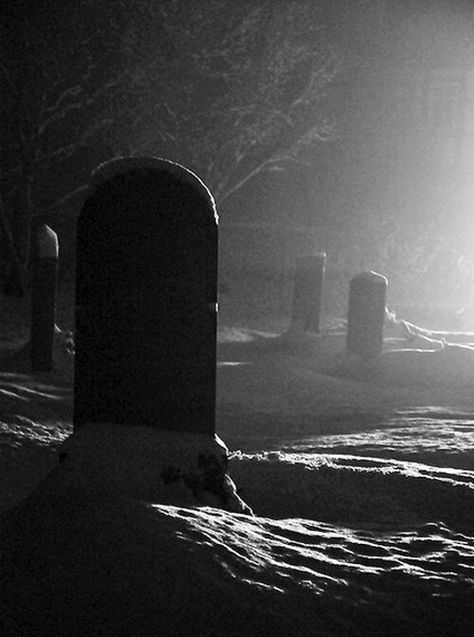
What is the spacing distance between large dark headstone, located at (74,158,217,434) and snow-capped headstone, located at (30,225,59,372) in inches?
242

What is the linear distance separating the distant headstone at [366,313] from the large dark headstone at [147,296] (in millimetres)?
7643

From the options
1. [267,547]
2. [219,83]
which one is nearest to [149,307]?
[267,547]

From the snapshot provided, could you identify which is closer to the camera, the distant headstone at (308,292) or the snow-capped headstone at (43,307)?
the snow-capped headstone at (43,307)

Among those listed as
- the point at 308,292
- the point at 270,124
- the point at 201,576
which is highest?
the point at 270,124

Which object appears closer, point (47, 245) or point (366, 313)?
point (47, 245)

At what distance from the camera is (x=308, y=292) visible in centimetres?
1534

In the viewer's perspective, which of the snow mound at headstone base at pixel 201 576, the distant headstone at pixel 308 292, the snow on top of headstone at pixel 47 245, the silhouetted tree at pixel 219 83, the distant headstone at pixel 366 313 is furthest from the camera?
the silhouetted tree at pixel 219 83

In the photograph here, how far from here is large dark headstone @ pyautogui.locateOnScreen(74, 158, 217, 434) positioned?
215 inches

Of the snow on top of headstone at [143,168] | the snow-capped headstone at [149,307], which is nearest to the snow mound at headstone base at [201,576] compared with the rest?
the snow-capped headstone at [149,307]

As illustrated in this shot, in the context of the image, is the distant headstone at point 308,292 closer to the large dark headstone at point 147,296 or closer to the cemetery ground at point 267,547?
the cemetery ground at point 267,547

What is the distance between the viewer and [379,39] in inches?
1121

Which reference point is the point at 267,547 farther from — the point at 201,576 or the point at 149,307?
the point at 149,307

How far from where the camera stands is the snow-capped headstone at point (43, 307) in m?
11.6

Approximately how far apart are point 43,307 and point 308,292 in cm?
505
